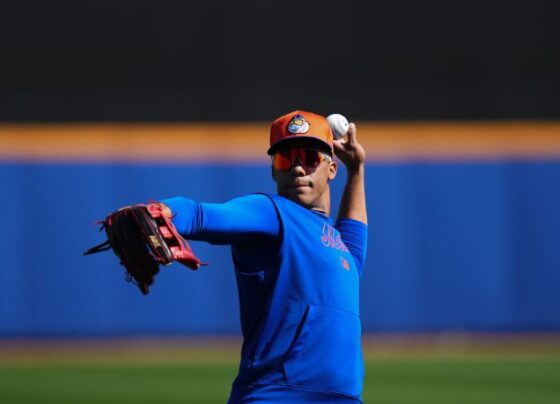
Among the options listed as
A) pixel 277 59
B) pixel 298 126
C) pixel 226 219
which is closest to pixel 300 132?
pixel 298 126

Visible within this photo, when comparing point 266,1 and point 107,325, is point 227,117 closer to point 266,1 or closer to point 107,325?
point 266,1

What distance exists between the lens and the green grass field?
7906 millimetres

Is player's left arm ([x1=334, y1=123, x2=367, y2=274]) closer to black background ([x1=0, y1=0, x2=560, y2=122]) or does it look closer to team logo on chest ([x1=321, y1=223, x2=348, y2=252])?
team logo on chest ([x1=321, y1=223, x2=348, y2=252])

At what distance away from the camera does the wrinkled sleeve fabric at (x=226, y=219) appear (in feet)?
8.54

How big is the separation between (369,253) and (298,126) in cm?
1016

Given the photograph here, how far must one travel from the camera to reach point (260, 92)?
13883mm

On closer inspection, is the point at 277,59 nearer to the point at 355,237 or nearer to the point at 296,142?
the point at 355,237

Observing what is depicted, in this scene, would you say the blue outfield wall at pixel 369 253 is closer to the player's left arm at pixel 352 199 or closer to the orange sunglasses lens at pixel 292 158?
the player's left arm at pixel 352 199

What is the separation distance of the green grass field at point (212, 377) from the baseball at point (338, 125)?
4.31 metres

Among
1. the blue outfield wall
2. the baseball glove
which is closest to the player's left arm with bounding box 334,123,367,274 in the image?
the baseball glove

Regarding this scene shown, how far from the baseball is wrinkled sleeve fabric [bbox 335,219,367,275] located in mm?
304

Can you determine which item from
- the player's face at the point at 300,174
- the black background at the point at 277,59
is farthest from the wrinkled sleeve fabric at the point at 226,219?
the black background at the point at 277,59

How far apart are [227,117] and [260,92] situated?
55 centimetres

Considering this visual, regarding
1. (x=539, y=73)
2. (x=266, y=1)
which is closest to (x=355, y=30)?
(x=266, y=1)
